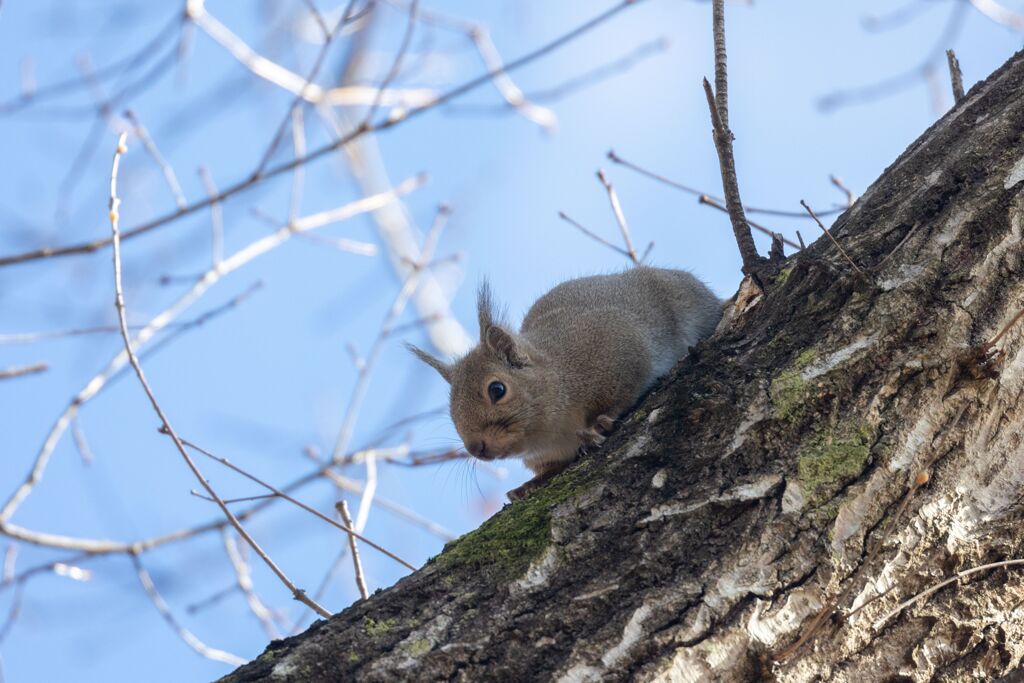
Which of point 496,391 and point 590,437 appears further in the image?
point 496,391

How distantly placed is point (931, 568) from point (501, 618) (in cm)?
105

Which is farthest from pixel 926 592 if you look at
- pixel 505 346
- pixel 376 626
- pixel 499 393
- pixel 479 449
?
pixel 505 346

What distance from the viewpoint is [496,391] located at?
5.00 m

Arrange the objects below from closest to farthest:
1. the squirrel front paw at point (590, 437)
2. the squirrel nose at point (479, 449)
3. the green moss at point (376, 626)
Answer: the green moss at point (376, 626) → the squirrel front paw at point (590, 437) → the squirrel nose at point (479, 449)

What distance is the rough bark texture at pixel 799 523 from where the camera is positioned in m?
2.42

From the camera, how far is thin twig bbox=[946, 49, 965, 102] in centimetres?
379

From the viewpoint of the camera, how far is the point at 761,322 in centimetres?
315

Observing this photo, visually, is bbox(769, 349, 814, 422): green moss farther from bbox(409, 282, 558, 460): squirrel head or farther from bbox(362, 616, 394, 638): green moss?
bbox(409, 282, 558, 460): squirrel head

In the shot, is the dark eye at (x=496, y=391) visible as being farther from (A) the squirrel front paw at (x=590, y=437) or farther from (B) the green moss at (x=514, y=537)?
(B) the green moss at (x=514, y=537)

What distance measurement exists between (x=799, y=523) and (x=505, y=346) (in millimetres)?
2812

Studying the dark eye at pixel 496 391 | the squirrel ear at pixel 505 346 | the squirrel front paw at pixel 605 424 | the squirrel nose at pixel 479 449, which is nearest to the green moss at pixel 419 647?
the squirrel front paw at pixel 605 424

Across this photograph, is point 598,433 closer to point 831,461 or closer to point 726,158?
point 726,158

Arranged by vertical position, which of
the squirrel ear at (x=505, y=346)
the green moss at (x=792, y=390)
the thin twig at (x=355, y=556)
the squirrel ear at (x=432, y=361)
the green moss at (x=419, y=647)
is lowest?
the green moss at (x=419, y=647)

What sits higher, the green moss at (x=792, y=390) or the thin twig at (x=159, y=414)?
the thin twig at (x=159, y=414)
